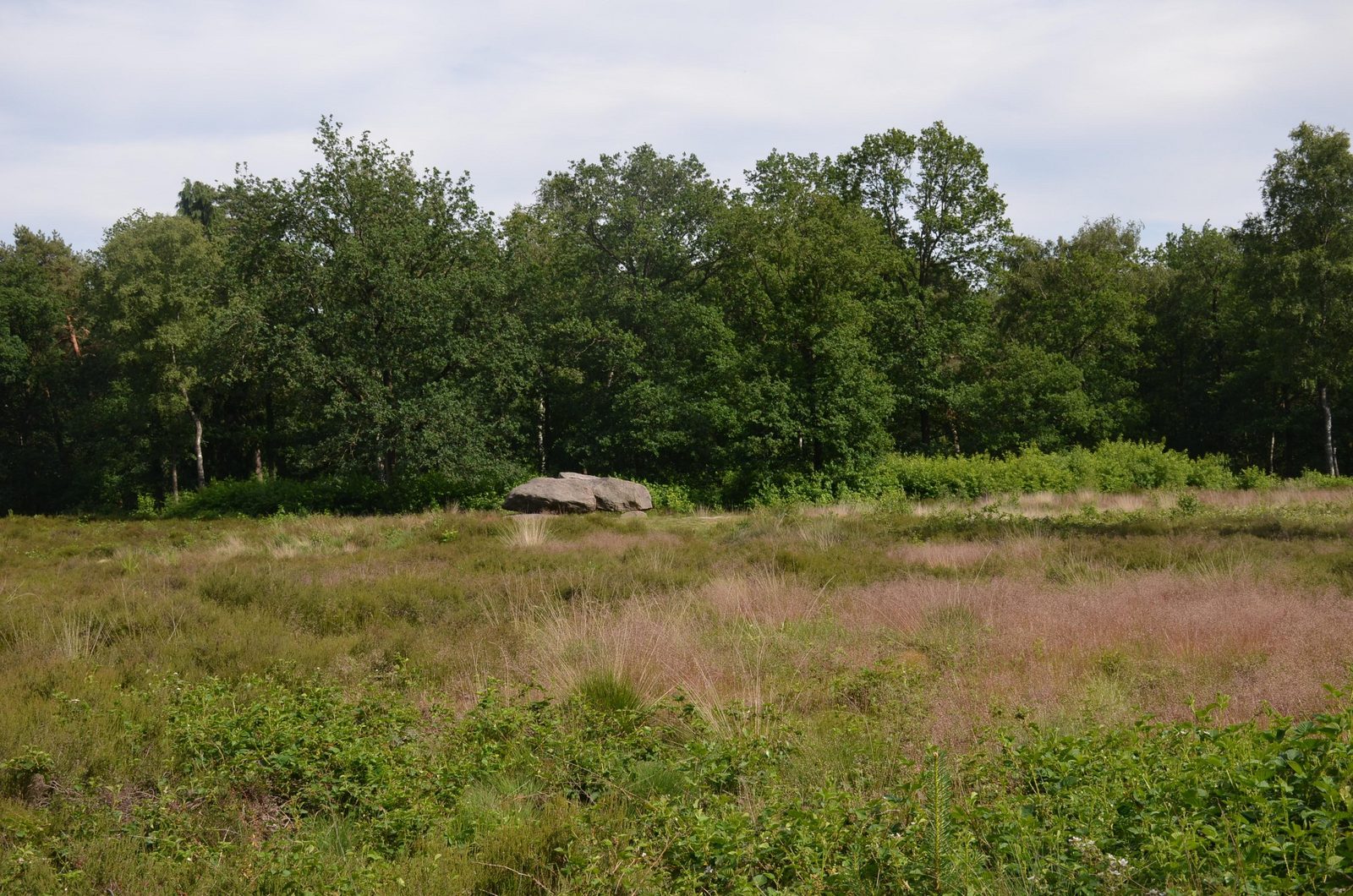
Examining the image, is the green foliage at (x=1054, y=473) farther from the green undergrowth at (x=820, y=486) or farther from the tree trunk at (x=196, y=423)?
the tree trunk at (x=196, y=423)

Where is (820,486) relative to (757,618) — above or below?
below

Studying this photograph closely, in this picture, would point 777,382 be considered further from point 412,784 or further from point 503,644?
point 412,784

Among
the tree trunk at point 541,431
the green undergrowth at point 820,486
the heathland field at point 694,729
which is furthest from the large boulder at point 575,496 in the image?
the tree trunk at point 541,431

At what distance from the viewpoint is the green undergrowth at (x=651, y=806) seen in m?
3.79

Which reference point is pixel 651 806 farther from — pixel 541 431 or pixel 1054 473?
pixel 541 431

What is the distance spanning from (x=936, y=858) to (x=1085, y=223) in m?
48.3

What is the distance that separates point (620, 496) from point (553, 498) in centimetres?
205

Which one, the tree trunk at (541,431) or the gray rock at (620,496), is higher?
the tree trunk at (541,431)

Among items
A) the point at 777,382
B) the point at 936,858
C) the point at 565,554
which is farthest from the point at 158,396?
the point at 936,858

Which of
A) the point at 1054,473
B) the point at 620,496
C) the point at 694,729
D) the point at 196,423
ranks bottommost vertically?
the point at 1054,473

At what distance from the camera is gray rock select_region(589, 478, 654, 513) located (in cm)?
2641

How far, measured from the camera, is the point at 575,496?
2588 centimetres

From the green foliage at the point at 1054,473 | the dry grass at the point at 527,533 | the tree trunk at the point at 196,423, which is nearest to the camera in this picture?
the dry grass at the point at 527,533

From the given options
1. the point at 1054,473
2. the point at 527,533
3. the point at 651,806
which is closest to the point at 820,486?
the point at 1054,473
